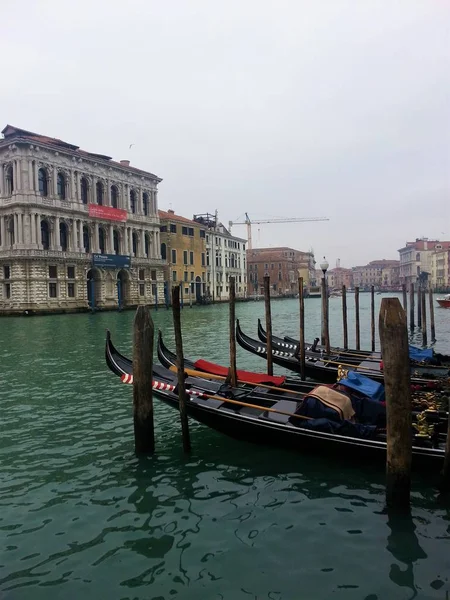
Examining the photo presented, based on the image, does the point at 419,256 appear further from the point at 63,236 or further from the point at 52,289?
the point at 52,289

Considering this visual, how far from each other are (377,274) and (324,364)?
130 metres

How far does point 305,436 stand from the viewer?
14.8ft

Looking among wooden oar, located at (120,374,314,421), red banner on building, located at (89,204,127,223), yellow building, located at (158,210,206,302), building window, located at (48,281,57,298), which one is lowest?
wooden oar, located at (120,374,314,421)

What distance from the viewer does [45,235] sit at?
31422 mm

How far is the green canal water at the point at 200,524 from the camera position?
2.85 meters

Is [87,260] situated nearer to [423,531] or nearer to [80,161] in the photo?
[80,161]

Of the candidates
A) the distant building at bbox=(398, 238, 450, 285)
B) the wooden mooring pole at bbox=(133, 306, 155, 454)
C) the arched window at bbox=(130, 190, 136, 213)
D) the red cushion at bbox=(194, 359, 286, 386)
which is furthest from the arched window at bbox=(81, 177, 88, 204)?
the distant building at bbox=(398, 238, 450, 285)

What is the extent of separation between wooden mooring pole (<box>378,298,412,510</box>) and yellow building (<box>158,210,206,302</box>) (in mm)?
37718

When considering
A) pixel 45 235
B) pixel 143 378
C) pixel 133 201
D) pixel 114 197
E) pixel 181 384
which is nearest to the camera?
pixel 143 378

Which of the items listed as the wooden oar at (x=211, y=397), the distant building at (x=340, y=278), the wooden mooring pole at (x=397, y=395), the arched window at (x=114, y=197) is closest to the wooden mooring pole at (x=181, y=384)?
the wooden oar at (x=211, y=397)

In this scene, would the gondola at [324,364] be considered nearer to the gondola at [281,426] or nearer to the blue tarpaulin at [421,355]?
the blue tarpaulin at [421,355]

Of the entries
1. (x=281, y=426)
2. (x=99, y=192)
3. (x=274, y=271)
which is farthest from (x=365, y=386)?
(x=274, y=271)

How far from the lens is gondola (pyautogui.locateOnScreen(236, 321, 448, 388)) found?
7.38 metres

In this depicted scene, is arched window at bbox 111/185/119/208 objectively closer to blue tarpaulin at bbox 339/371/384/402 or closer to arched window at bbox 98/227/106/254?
arched window at bbox 98/227/106/254
